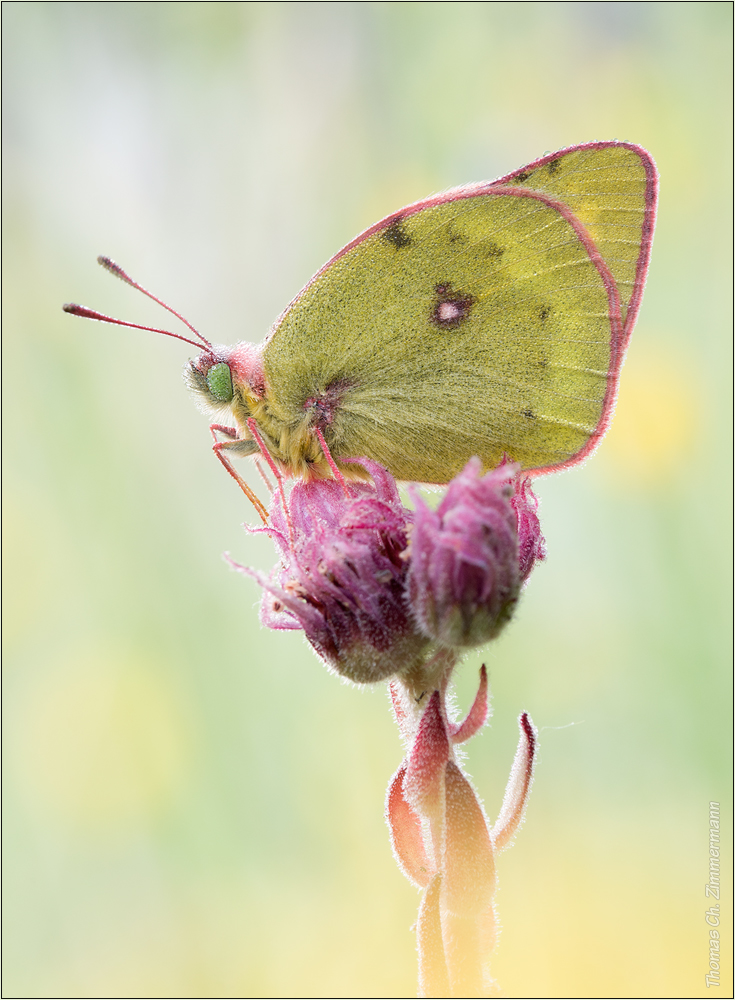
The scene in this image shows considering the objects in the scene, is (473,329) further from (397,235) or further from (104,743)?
(104,743)

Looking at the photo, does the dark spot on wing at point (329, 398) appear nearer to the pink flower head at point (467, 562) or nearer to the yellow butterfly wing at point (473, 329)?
the yellow butterfly wing at point (473, 329)

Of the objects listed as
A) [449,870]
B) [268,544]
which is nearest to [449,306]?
[449,870]

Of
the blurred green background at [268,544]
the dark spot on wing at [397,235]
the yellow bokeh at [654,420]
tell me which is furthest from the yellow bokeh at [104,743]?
the dark spot on wing at [397,235]

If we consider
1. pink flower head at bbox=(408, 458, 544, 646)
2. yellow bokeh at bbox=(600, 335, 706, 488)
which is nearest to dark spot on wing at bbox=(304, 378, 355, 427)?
pink flower head at bbox=(408, 458, 544, 646)

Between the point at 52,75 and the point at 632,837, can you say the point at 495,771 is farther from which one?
the point at 52,75

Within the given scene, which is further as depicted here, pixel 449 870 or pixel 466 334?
pixel 466 334

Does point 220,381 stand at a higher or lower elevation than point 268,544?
higher

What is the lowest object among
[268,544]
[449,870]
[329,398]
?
[449,870]
